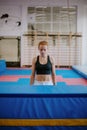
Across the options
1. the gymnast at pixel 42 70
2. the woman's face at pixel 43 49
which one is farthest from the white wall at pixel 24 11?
the woman's face at pixel 43 49

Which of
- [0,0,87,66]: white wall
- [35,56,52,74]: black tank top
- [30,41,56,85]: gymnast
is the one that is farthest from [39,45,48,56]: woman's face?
[0,0,87,66]: white wall

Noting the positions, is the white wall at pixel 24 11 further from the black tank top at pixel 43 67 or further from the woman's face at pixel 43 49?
the woman's face at pixel 43 49

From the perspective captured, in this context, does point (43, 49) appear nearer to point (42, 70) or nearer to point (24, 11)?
point (42, 70)

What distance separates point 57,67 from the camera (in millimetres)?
10492

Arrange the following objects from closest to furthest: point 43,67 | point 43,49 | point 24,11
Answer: point 43,49, point 43,67, point 24,11

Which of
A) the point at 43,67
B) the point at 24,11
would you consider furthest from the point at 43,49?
the point at 24,11

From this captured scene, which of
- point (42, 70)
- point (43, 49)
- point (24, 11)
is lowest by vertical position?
point (42, 70)

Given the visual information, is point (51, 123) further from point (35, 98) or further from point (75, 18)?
point (75, 18)

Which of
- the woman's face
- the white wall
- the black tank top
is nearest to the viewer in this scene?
the woman's face

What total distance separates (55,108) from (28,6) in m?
8.41

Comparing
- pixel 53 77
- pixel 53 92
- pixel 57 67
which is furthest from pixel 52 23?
pixel 53 92

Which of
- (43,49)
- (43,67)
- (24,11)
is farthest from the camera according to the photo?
(24,11)

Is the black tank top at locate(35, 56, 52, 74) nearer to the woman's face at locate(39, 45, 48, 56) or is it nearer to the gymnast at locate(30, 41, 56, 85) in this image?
the gymnast at locate(30, 41, 56, 85)

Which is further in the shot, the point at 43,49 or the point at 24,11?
the point at 24,11
